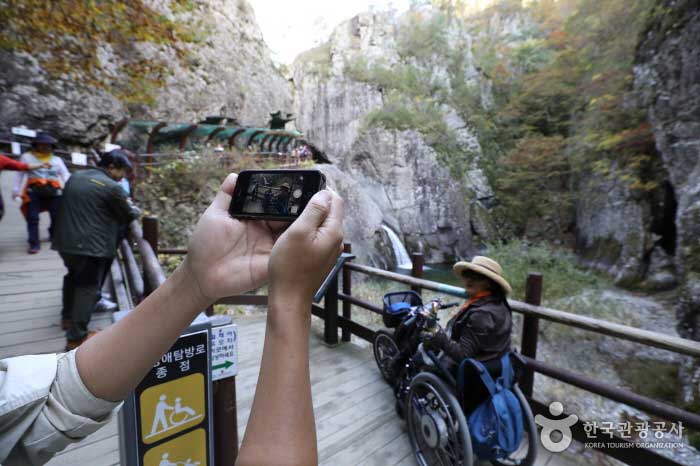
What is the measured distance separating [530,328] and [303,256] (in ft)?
8.24

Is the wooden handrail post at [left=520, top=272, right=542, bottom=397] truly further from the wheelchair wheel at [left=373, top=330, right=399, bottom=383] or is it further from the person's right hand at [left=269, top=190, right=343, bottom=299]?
the person's right hand at [left=269, top=190, right=343, bottom=299]

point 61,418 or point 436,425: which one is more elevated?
point 61,418

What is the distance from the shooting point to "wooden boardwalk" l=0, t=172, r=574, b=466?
227 centimetres

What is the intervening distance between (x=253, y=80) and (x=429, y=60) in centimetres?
1204

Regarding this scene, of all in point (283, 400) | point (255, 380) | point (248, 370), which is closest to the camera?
point (283, 400)

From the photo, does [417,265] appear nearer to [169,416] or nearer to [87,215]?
[169,416]

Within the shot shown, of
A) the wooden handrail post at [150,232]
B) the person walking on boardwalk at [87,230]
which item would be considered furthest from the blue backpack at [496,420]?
the person walking on boardwalk at [87,230]

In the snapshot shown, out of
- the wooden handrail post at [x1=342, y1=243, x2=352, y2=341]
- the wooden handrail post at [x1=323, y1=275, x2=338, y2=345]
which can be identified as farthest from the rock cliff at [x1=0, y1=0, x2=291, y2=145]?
the wooden handrail post at [x1=323, y1=275, x2=338, y2=345]

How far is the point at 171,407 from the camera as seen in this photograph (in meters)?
1.22

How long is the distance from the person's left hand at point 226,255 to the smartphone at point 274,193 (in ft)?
0.13

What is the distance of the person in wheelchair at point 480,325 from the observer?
1.93 metres

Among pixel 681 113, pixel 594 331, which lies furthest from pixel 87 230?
pixel 681 113

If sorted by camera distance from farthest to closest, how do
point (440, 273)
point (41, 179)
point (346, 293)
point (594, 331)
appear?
point (440, 273) < point (346, 293) < point (41, 179) < point (594, 331)

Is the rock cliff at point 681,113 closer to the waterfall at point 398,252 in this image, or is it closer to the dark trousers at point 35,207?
the dark trousers at point 35,207
